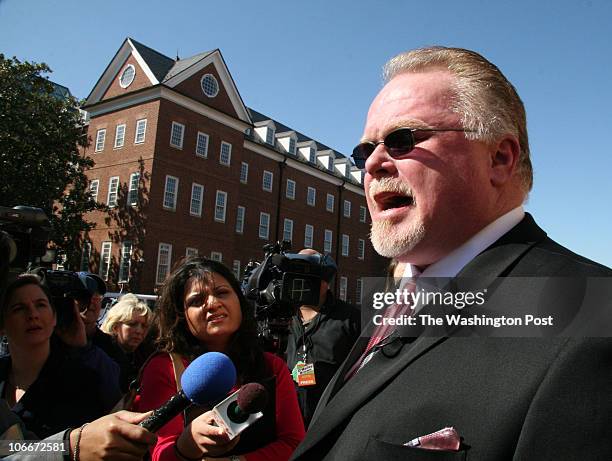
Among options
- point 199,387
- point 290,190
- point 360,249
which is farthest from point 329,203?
point 199,387

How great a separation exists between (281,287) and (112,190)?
28.4 m

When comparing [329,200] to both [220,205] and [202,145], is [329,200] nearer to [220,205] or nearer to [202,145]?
[220,205]

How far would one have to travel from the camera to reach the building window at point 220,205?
31534mm

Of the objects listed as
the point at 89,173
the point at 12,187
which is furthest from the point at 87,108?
the point at 12,187

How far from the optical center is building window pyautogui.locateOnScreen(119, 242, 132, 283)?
27750mm

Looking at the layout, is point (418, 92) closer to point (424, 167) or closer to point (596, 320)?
point (424, 167)

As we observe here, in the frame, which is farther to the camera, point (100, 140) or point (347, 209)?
point (347, 209)

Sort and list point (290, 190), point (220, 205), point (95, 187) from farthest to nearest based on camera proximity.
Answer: point (290, 190) → point (220, 205) → point (95, 187)

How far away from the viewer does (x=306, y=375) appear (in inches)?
169

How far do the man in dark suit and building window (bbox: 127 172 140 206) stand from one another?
91.7 feet

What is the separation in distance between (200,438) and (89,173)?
32.2 meters

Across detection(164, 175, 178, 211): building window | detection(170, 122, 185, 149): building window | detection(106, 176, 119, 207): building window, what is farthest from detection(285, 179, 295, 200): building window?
detection(106, 176, 119, 207): building window

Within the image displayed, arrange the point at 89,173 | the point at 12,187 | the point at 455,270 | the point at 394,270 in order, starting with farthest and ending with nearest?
the point at 89,173 < the point at 12,187 < the point at 394,270 < the point at 455,270

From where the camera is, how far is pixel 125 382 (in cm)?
401
